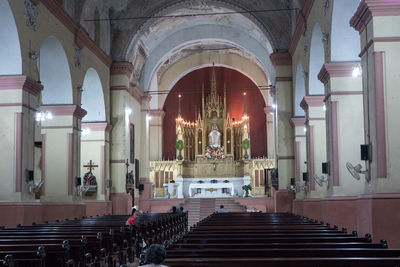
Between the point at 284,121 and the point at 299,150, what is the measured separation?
2.01 m

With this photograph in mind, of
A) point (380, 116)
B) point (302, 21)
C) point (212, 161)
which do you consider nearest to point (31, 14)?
point (302, 21)

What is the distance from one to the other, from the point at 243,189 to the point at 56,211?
16.3 metres

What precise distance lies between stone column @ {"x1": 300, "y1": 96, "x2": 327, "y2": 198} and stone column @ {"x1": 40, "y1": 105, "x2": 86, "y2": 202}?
8.14 meters

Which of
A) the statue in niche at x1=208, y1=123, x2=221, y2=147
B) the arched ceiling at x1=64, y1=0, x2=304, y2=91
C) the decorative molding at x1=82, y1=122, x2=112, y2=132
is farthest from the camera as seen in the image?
the statue in niche at x1=208, y1=123, x2=221, y2=147

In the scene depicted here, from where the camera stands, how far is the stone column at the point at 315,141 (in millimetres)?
17844

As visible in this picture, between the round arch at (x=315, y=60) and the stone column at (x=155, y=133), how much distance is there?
62.1 feet

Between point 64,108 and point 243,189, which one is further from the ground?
point 64,108

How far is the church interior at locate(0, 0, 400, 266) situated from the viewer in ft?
34.8

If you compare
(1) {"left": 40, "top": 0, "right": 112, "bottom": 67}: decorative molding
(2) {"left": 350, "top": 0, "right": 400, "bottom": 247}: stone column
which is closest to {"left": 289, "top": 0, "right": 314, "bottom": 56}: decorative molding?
(2) {"left": 350, "top": 0, "right": 400, "bottom": 247}: stone column

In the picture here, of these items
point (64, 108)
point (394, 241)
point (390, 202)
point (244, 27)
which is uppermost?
point (244, 27)

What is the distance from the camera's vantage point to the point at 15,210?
13.5 metres

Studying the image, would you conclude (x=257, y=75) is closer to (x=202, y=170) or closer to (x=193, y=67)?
(x=193, y=67)

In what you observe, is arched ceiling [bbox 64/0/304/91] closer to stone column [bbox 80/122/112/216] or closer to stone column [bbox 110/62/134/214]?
stone column [bbox 110/62/134/214]

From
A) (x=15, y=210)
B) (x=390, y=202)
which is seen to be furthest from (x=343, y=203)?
(x=15, y=210)
